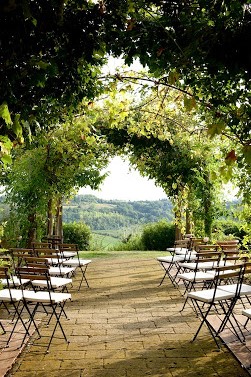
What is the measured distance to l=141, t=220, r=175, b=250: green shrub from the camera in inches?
637

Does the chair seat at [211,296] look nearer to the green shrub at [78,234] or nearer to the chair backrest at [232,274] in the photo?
the chair backrest at [232,274]

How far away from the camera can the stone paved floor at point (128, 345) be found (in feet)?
12.6

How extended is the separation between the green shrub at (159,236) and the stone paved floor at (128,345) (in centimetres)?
908

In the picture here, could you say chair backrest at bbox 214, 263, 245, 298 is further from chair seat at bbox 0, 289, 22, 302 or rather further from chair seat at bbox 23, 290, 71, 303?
chair seat at bbox 0, 289, 22, 302

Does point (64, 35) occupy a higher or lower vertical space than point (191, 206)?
higher

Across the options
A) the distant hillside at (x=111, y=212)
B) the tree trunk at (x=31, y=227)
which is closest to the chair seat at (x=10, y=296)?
the tree trunk at (x=31, y=227)

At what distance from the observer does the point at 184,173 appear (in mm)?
11242

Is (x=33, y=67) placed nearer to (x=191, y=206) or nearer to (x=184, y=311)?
(x=184, y=311)

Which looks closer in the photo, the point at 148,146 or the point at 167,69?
the point at 167,69

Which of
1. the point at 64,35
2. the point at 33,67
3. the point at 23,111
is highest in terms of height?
the point at 64,35

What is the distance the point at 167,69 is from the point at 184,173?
7.48 m

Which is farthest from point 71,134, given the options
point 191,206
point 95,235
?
point 95,235

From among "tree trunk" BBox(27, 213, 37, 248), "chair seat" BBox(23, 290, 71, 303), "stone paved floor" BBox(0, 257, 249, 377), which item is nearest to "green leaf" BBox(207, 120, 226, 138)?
"stone paved floor" BBox(0, 257, 249, 377)

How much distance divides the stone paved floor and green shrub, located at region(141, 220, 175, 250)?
9084 mm
